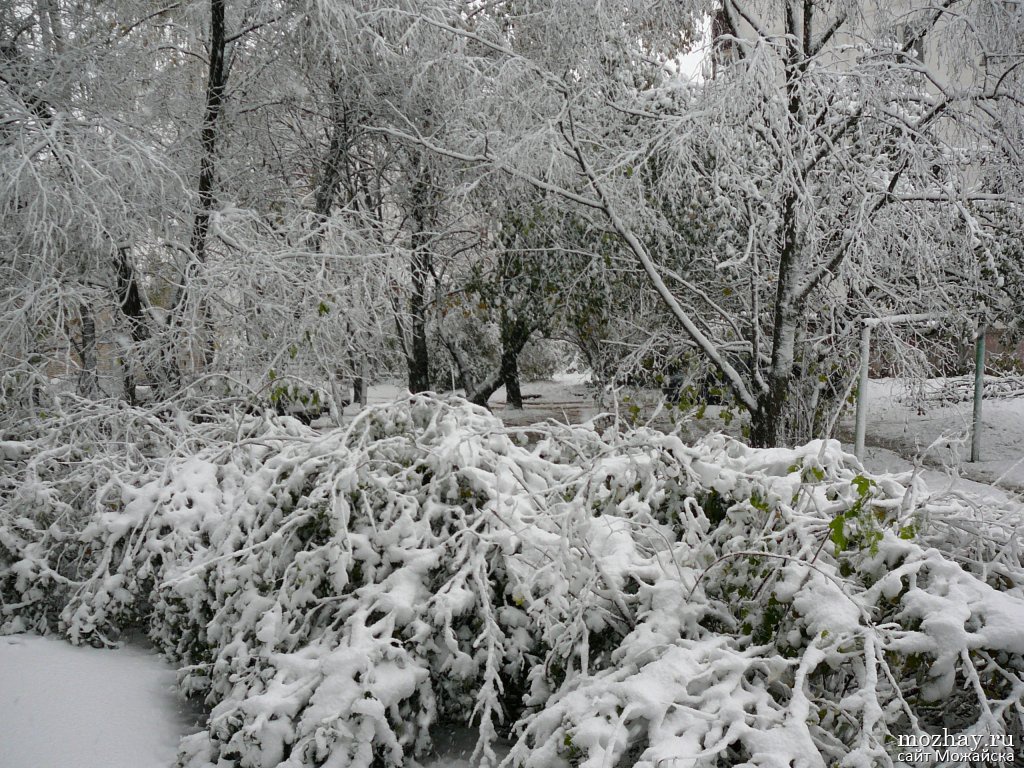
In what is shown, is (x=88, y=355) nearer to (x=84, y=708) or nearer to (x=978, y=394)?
(x=84, y=708)

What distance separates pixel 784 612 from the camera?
2.53 meters

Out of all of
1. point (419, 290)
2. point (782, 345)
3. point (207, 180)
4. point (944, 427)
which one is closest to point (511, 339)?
point (419, 290)

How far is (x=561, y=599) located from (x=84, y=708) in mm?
2142

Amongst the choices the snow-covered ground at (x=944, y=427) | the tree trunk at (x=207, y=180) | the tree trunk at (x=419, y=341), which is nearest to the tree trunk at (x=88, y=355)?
the tree trunk at (x=207, y=180)

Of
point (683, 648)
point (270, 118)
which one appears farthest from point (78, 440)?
point (270, 118)

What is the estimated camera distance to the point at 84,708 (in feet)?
10.7

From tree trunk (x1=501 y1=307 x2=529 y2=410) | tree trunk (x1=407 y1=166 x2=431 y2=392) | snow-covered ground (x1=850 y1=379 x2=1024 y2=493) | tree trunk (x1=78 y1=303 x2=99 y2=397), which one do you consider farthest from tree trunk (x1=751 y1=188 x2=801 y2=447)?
tree trunk (x1=78 y1=303 x2=99 y2=397)

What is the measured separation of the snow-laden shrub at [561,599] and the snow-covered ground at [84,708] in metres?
0.18

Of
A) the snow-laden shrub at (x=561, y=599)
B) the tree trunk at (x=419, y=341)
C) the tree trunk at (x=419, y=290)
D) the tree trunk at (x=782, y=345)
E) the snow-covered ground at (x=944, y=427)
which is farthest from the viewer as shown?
the tree trunk at (x=419, y=341)

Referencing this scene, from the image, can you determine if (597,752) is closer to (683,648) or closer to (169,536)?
(683,648)

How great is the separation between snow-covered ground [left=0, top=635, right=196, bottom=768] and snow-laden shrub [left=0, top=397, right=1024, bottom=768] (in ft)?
0.58

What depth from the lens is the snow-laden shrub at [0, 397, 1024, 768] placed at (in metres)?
2.23

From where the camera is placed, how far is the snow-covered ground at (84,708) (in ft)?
9.80

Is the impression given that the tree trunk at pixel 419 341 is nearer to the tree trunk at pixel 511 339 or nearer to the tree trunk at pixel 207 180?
the tree trunk at pixel 511 339
